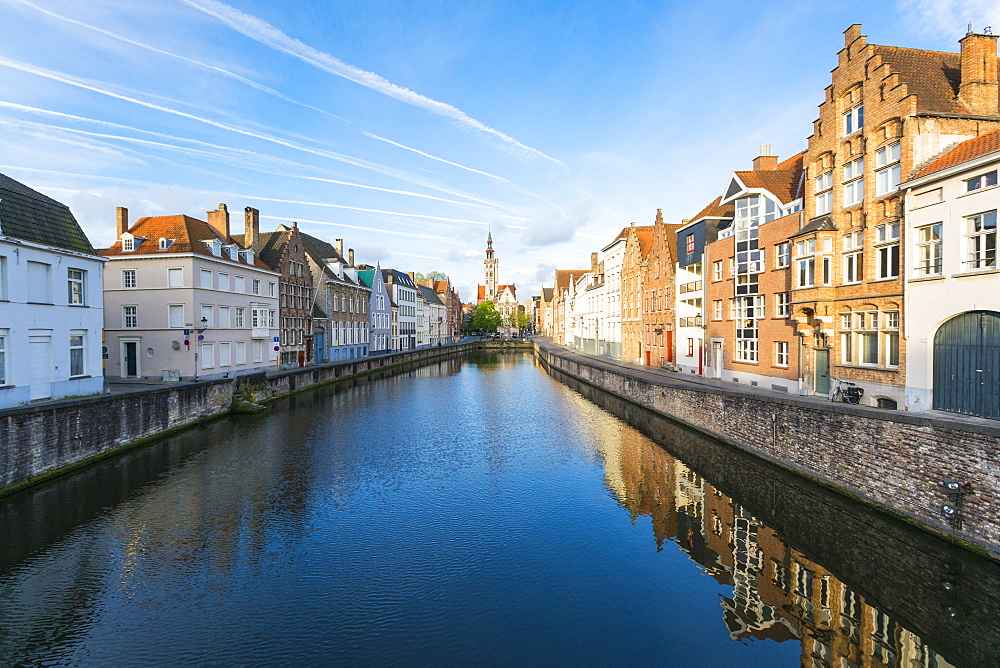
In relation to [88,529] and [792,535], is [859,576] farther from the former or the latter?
[88,529]

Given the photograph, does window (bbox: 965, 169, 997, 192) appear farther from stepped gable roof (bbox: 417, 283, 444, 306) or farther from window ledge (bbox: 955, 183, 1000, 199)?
stepped gable roof (bbox: 417, 283, 444, 306)

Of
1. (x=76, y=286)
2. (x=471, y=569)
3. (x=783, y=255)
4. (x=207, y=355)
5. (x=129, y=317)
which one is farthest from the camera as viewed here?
(x=207, y=355)

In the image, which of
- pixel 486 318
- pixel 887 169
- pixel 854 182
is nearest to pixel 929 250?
pixel 887 169

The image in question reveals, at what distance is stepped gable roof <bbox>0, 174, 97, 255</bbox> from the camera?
1711 cm

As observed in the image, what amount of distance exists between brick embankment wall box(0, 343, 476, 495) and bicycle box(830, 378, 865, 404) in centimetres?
2680

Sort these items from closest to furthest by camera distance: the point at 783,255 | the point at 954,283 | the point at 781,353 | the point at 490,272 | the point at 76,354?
the point at 954,283, the point at 76,354, the point at 783,255, the point at 781,353, the point at 490,272

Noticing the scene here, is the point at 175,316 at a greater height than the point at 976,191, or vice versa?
the point at 976,191

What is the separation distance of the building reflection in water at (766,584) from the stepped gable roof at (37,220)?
846 inches

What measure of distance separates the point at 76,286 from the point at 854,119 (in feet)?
102

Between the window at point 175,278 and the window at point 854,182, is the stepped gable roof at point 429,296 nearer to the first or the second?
the window at point 175,278

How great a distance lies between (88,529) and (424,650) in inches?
385

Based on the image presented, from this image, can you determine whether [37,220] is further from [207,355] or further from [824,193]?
[824,193]

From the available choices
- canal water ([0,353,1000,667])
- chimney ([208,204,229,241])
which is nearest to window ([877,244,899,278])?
canal water ([0,353,1000,667])

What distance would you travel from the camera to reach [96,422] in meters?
17.5
